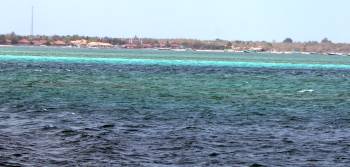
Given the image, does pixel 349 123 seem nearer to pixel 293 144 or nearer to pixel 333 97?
pixel 293 144

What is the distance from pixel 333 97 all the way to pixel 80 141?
3247 cm

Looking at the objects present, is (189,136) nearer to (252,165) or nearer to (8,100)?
(252,165)

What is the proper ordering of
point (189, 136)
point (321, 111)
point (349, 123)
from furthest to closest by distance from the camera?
point (321, 111) → point (349, 123) → point (189, 136)

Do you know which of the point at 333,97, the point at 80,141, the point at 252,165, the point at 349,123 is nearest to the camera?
the point at 252,165

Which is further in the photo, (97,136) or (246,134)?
(246,134)

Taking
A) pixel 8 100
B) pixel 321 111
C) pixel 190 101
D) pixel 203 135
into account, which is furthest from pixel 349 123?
pixel 8 100

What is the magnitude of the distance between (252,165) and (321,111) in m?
20.0

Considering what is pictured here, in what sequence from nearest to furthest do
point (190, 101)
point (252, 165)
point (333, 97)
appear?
point (252, 165) → point (190, 101) → point (333, 97)

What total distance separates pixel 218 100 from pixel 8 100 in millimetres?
12962

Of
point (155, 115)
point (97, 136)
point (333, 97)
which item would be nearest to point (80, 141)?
point (97, 136)

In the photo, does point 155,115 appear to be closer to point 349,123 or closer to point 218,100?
point 349,123

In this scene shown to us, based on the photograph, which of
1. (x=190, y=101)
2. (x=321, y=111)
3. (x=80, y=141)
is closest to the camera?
(x=80, y=141)

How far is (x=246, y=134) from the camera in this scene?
30.8m

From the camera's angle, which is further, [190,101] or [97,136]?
[190,101]
